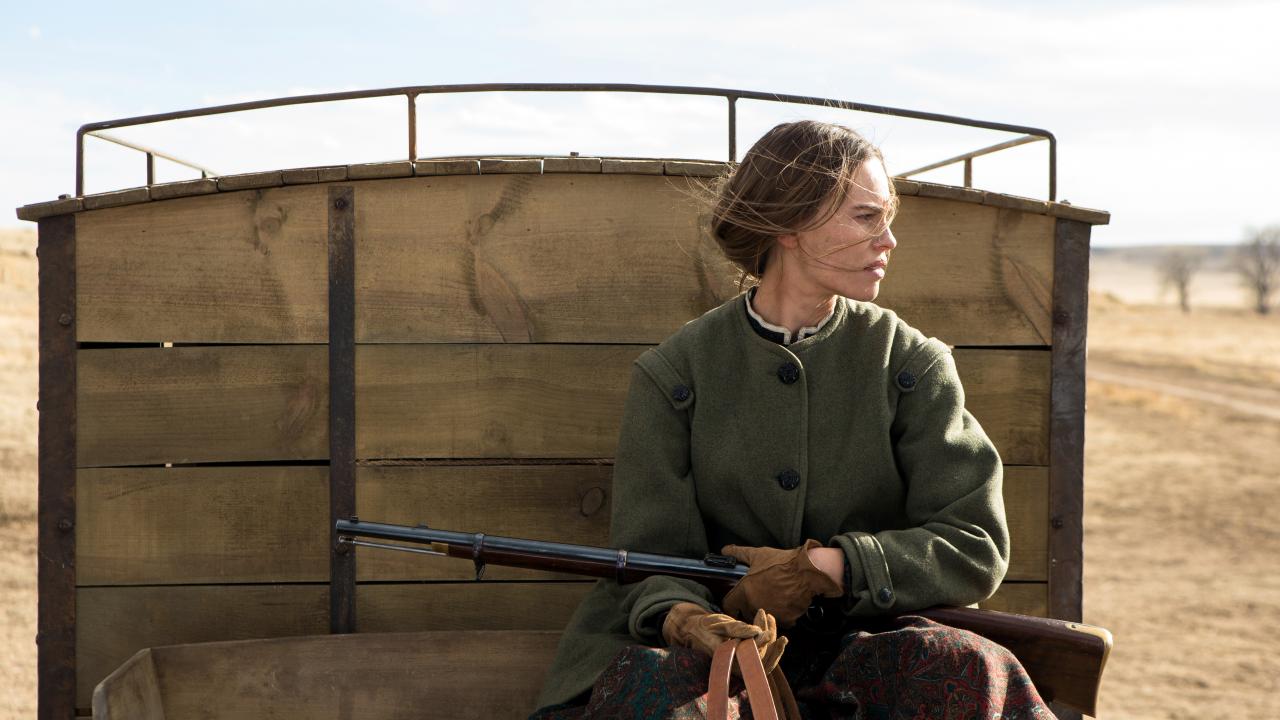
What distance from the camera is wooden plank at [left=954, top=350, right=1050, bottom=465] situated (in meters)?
3.31

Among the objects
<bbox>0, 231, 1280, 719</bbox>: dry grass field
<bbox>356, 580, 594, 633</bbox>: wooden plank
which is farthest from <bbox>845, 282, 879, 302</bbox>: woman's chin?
<bbox>0, 231, 1280, 719</bbox>: dry grass field

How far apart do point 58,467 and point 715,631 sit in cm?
199

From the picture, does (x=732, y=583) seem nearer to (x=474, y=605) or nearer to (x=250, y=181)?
(x=474, y=605)

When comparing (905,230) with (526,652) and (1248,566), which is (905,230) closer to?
(526,652)

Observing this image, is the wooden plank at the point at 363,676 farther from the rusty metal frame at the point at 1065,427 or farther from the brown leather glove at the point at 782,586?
the rusty metal frame at the point at 1065,427

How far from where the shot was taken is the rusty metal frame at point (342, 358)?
3.18 m

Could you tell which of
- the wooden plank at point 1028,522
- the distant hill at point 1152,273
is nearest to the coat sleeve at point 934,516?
the wooden plank at point 1028,522

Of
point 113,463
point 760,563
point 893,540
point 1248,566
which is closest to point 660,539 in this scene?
point 760,563

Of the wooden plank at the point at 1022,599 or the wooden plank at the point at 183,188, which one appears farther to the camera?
the wooden plank at the point at 1022,599

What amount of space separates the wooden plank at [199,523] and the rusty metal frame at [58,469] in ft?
0.14

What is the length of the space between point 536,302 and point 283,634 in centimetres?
116

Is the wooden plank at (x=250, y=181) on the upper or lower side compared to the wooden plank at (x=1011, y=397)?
upper

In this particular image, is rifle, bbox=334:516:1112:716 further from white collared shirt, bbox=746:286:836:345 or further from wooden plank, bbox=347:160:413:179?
wooden plank, bbox=347:160:413:179

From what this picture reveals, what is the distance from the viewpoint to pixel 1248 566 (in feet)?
35.4
